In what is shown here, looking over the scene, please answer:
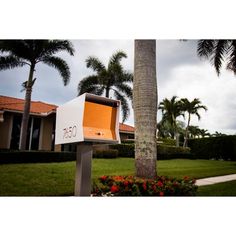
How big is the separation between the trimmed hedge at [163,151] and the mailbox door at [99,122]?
528 inches

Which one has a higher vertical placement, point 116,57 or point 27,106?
point 116,57

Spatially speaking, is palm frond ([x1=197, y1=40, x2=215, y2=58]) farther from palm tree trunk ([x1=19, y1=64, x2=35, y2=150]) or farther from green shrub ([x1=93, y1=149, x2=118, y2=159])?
palm tree trunk ([x1=19, y1=64, x2=35, y2=150])

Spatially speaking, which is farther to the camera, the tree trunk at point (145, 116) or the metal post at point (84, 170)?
the tree trunk at point (145, 116)

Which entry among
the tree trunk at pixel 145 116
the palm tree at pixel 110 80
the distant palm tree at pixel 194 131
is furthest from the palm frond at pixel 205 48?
the distant palm tree at pixel 194 131

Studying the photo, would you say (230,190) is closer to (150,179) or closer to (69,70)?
(150,179)

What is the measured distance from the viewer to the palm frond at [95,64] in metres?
16.8

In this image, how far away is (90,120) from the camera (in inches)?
101

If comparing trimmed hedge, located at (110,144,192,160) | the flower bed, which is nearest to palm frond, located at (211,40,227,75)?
trimmed hedge, located at (110,144,192,160)

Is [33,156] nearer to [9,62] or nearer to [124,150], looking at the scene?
[9,62]

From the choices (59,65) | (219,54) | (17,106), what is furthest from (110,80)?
(219,54)

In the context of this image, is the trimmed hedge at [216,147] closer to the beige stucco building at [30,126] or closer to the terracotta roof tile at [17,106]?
the beige stucco building at [30,126]

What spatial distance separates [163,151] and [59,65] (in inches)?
356
